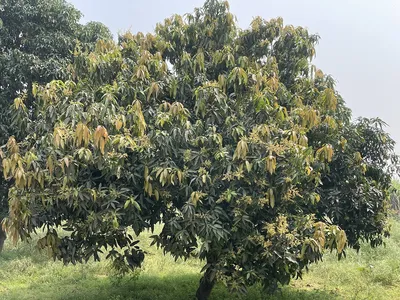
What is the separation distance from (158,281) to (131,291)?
2.50 ft

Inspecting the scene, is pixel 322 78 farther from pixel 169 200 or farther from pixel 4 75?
pixel 4 75

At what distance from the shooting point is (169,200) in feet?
13.1

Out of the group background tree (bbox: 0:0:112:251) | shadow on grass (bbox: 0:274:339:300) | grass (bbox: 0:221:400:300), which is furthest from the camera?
background tree (bbox: 0:0:112:251)

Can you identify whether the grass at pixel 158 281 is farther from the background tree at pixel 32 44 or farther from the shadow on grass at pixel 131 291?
the background tree at pixel 32 44

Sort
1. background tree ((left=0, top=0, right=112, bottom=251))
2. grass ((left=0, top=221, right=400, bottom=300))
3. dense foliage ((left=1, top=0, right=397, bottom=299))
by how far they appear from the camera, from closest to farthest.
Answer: dense foliage ((left=1, top=0, right=397, bottom=299))
grass ((left=0, top=221, right=400, bottom=300))
background tree ((left=0, top=0, right=112, bottom=251))

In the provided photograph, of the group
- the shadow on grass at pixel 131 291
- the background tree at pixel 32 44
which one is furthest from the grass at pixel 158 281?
the background tree at pixel 32 44

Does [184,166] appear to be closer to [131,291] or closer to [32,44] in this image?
[131,291]

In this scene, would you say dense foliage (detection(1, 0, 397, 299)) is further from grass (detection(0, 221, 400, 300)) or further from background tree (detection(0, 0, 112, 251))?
grass (detection(0, 221, 400, 300))

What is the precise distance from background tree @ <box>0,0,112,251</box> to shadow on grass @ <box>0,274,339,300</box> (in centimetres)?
164

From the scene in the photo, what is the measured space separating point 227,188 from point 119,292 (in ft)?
12.3

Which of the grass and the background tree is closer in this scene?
the grass

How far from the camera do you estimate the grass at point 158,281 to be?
21.7 ft

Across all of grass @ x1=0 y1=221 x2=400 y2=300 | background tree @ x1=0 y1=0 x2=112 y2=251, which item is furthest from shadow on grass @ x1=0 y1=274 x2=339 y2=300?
background tree @ x1=0 y1=0 x2=112 y2=251

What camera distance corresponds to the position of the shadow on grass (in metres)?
6.46
